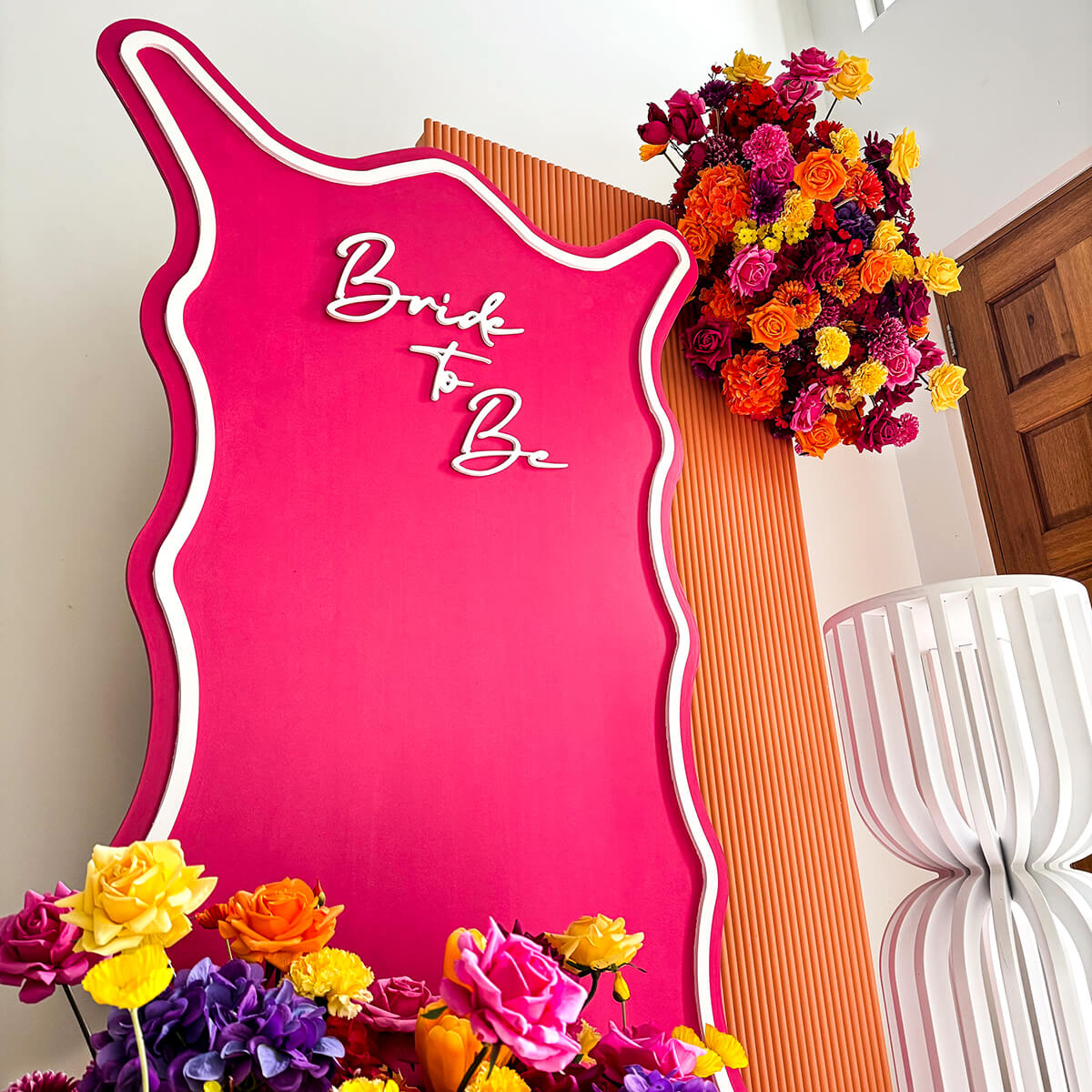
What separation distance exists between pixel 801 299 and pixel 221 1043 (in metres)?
1.60

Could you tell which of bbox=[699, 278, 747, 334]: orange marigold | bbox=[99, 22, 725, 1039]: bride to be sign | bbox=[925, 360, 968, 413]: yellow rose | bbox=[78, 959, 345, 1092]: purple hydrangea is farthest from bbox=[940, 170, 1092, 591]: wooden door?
bbox=[78, 959, 345, 1092]: purple hydrangea

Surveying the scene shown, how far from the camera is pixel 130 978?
69 cm

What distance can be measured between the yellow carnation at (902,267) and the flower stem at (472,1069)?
161 cm

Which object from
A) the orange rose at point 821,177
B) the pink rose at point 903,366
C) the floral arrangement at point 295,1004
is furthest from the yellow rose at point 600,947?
the orange rose at point 821,177

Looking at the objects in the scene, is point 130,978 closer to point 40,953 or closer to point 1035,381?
point 40,953

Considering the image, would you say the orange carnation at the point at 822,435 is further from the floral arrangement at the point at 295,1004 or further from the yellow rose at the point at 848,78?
the floral arrangement at the point at 295,1004

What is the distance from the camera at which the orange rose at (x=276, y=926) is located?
0.89m

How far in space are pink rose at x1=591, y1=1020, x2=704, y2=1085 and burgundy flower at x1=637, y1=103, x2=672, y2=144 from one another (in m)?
1.70

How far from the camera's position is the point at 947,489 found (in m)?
2.33

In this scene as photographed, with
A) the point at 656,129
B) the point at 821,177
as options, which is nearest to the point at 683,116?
the point at 656,129

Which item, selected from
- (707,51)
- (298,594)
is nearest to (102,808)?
(298,594)

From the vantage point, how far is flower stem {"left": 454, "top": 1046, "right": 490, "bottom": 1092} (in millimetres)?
754

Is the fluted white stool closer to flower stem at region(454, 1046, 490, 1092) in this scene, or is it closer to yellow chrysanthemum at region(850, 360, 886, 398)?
yellow chrysanthemum at region(850, 360, 886, 398)

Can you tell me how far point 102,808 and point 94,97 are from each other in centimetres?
125
